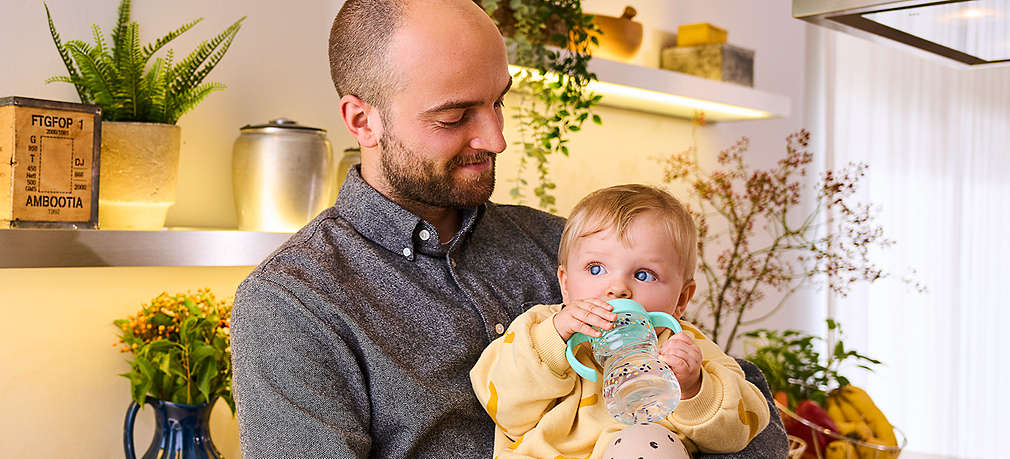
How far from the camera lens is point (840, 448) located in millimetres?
1732

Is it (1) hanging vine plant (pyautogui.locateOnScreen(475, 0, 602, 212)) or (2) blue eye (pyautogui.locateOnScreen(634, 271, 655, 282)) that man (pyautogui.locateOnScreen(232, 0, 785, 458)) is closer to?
(2) blue eye (pyautogui.locateOnScreen(634, 271, 655, 282))

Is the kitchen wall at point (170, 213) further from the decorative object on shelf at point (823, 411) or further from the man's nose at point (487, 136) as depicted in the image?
the decorative object on shelf at point (823, 411)

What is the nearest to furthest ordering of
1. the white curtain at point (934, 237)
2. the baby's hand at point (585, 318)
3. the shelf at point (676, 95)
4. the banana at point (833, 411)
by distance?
the baby's hand at point (585, 318), the banana at point (833, 411), the shelf at point (676, 95), the white curtain at point (934, 237)

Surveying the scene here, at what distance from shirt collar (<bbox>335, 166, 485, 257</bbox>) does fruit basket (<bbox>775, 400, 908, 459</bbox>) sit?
849 millimetres

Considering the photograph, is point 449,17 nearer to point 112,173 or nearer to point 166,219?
point 112,173

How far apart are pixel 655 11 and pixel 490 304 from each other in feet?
6.32

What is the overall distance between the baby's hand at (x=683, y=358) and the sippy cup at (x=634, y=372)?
2.0 inches

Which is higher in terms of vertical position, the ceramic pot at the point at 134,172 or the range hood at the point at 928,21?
the range hood at the point at 928,21

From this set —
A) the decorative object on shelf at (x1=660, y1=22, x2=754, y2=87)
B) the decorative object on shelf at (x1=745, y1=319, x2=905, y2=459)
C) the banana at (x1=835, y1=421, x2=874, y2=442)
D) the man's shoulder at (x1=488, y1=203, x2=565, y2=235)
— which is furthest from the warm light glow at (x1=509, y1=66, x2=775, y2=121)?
the banana at (x1=835, y1=421, x2=874, y2=442)

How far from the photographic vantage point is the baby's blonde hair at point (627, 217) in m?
1.23

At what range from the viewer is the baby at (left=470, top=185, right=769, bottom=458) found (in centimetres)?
114

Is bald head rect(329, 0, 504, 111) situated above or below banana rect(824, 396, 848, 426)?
above

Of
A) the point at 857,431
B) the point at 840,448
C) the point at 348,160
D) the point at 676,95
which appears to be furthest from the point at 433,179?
the point at 676,95

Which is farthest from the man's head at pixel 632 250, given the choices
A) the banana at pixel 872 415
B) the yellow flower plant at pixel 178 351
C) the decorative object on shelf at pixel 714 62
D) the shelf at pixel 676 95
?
the decorative object on shelf at pixel 714 62
